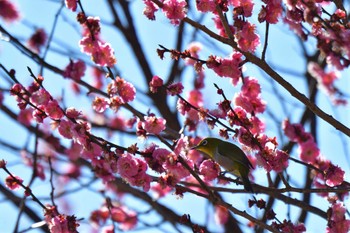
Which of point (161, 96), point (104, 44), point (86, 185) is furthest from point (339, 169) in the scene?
point (161, 96)

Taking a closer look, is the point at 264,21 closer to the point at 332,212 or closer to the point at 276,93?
the point at 332,212

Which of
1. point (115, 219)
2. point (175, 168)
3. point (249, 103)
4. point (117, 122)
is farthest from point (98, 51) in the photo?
point (117, 122)

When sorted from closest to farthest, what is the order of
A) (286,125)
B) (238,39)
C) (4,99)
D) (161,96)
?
(238,39), (286,125), (4,99), (161,96)

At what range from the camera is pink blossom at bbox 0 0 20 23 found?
269 inches

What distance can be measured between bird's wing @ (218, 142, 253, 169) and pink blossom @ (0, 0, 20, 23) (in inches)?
132

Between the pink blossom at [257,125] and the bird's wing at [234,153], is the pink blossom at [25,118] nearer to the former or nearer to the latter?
the bird's wing at [234,153]

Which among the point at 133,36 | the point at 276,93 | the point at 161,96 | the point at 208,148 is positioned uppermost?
the point at 133,36

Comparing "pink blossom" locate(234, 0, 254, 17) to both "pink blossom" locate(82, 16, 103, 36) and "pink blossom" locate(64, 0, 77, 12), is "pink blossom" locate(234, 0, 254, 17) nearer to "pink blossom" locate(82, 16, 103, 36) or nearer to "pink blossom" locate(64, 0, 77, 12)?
"pink blossom" locate(82, 16, 103, 36)

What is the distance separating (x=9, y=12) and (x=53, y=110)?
10.8ft

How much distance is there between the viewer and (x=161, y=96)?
6.66m

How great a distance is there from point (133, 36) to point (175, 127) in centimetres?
125

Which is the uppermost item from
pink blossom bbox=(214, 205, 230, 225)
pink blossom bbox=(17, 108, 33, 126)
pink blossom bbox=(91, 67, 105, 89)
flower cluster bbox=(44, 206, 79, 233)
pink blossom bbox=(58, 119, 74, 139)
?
pink blossom bbox=(91, 67, 105, 89)

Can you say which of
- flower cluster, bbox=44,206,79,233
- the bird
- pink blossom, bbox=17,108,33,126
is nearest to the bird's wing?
the bird

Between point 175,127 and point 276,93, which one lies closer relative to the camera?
point 276,93
